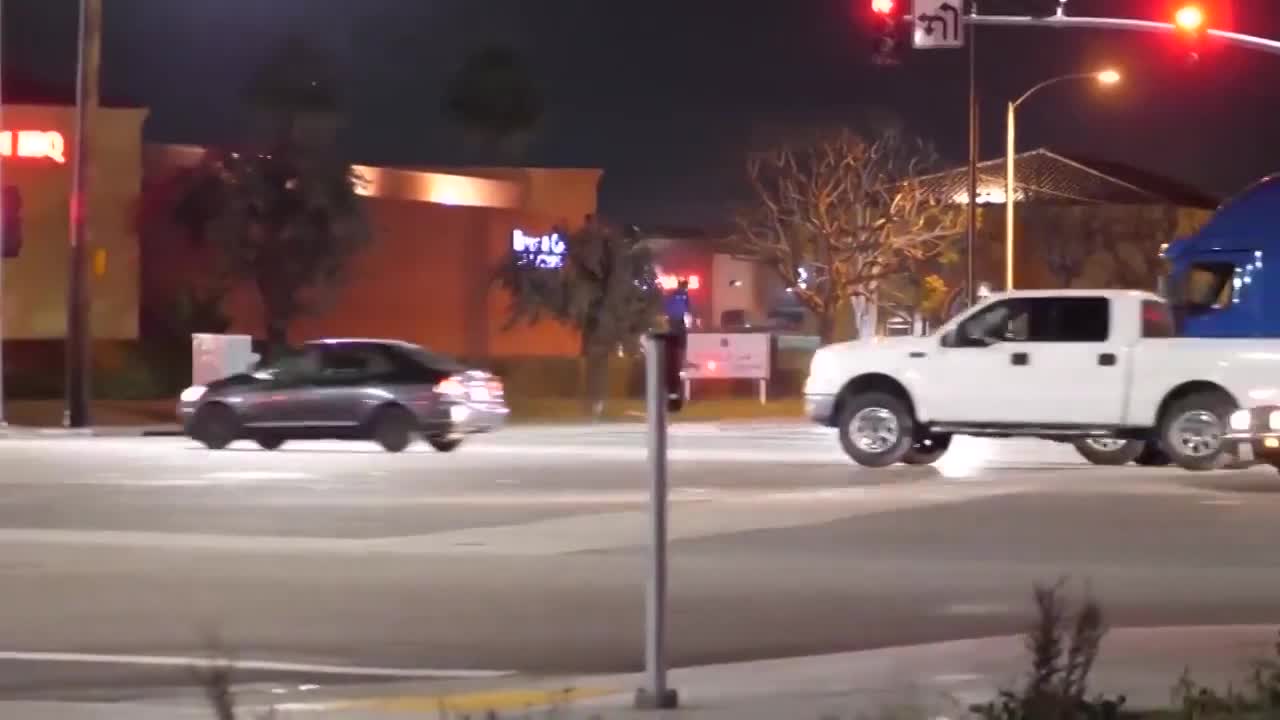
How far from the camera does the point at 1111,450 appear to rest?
96.2ft

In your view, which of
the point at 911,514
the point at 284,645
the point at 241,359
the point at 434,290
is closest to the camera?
the point at 284,645

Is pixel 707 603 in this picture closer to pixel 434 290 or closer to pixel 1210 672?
pixel 1210 672

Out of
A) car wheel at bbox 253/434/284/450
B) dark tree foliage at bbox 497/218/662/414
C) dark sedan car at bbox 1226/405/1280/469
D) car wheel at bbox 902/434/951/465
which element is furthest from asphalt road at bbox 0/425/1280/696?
dark tree foliage at bbox 497/218/662/414

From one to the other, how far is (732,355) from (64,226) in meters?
15.9

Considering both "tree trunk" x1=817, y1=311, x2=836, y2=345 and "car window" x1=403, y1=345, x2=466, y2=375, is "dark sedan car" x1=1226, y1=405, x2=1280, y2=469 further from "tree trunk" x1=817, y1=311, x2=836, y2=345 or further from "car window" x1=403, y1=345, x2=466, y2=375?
"tree trunk" x1=817, y1=311, x2=836, y2=345

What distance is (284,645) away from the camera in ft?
43.6

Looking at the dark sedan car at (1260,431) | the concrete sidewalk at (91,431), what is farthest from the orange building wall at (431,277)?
the dark sedan car at (1260,431)

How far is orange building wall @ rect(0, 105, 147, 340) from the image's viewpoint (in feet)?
173

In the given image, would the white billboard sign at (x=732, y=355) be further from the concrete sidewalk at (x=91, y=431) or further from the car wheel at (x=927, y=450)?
the car wheel at (x=927, y=450)

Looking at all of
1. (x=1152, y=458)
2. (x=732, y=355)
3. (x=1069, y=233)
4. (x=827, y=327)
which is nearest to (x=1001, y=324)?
A: (x=1152, y=458)

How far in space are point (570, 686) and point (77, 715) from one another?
2437mm

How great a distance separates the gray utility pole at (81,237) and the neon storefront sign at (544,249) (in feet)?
54.2

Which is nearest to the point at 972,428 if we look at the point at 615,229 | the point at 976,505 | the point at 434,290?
the point at 976,505

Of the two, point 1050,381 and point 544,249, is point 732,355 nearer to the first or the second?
point 544,249
